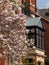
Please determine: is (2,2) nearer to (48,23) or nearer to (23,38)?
(23,38)

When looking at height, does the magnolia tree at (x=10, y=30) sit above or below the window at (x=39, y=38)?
above

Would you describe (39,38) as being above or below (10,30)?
below

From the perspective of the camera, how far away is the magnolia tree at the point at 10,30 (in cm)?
1296

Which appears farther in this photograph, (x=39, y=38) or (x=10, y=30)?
(x=39, y=38)

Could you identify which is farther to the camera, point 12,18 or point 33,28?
point 33,28

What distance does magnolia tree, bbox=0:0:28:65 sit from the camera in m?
13.0

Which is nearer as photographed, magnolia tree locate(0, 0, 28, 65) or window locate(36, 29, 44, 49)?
magnolia tree locate(0, 0, 28, 65)

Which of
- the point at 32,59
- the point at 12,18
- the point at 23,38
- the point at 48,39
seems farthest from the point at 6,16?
the point at 48,39

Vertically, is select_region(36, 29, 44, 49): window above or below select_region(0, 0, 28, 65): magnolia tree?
below

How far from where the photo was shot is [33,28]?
130 ft

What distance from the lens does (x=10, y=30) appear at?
13.1 metres

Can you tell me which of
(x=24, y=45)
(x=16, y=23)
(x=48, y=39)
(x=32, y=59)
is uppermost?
(x=16, y=23)

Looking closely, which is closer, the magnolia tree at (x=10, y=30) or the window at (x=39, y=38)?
the magnolia tree at (x=10, y=30)

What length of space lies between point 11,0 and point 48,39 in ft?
129
